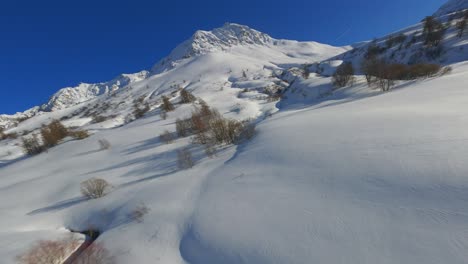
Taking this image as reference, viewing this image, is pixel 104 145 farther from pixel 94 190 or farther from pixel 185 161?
pixel 185 161

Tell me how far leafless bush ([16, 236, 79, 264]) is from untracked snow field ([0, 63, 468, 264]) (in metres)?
0.26

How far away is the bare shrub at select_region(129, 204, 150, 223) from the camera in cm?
554

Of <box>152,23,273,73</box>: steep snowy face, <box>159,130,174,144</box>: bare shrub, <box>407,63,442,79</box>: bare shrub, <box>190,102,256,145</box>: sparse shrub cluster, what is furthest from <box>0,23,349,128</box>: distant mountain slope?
<box>190,102,256,145</box>: sparse shrub cluster

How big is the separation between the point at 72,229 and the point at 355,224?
24.6ft

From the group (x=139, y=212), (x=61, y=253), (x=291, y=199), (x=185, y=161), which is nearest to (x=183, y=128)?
(x=185, y=161)

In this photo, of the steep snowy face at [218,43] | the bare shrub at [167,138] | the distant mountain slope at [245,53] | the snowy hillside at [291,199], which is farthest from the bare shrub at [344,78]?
the steep snowy face at [218,43]

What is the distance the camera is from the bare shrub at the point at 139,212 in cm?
554

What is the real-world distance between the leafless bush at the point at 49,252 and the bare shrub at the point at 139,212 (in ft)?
5.24

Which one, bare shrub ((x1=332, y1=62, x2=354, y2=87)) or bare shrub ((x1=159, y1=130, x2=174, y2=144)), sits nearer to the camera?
bare shrub ((x1=159, y1=130, x2=174, y2=144))

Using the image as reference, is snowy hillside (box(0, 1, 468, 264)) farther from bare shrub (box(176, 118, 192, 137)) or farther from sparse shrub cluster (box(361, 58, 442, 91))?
sparse shrub cluster (box(361, 58, 442, 91))

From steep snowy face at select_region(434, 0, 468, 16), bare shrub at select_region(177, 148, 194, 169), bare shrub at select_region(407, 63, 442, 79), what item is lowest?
bare shrub at select_region(177, 148, 194, 169)

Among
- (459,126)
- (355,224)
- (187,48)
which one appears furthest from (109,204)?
(187,48)

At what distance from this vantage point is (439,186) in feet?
10.8

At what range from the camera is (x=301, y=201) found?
421 centimetres
